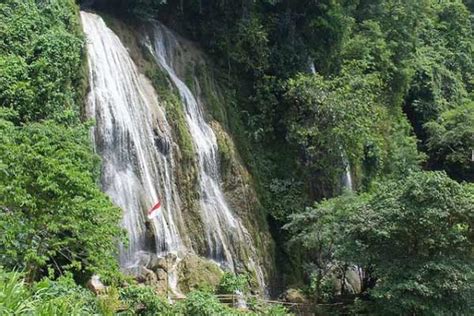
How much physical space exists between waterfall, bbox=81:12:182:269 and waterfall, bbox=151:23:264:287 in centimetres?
94

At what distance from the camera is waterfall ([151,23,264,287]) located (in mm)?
13984

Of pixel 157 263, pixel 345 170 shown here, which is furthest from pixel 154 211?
pixel 345 170

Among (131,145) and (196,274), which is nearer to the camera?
(196,274)

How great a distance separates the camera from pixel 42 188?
25.7 ft

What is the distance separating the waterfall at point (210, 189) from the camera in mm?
13984

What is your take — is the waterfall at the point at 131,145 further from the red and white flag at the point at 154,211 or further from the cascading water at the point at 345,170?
the cascading water at the point at 345,170

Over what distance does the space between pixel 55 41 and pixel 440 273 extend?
845 cm

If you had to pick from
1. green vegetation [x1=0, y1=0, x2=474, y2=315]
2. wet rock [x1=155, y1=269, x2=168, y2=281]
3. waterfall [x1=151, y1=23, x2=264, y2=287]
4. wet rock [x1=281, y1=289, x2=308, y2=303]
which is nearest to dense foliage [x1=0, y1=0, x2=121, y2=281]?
green vegetation [x1=0, y1=0, x2=474, y2=315]

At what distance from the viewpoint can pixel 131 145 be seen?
1264 centimetres

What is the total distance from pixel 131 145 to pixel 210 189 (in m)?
Result: 2.74

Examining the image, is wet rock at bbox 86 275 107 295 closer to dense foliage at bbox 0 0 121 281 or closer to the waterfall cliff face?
dense foliage at bbox 0 0 121 281

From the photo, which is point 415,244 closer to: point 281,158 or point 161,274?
point 161,274

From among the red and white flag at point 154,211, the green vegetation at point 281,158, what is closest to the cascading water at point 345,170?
the green vegetation at point 281,158

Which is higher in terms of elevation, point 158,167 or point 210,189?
point 158,167
